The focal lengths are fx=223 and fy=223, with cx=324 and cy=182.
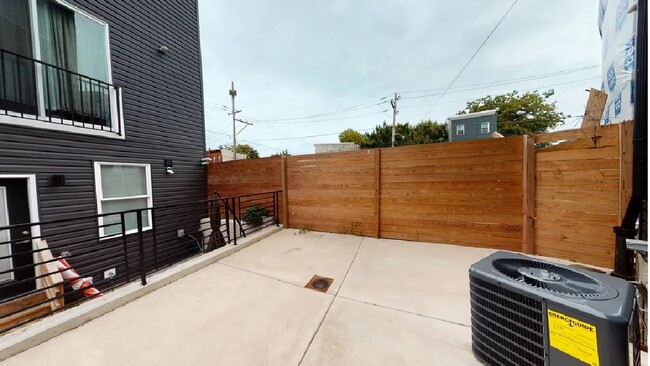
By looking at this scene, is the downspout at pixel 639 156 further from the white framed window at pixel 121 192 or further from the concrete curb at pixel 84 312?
the white framed window at pixel 121 192

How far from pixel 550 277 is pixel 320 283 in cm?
197

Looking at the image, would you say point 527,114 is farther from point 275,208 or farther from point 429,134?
point 275,208

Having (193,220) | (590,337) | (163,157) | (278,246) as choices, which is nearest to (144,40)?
(163,157)

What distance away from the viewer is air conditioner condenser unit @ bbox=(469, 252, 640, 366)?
88 centimetres

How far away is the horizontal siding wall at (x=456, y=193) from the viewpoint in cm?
324

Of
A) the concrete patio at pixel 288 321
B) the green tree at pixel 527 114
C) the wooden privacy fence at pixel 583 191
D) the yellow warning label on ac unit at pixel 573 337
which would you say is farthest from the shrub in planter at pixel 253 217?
the green tree at pixel 527 114

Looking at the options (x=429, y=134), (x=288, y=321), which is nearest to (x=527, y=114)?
(x=429, y=134)

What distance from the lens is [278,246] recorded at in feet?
12.6

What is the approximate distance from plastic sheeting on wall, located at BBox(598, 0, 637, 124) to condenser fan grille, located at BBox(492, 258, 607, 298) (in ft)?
9.02

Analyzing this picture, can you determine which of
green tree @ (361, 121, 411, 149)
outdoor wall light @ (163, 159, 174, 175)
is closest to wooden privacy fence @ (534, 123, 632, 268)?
outdoor wall light @ (163, 159, 174, 175)

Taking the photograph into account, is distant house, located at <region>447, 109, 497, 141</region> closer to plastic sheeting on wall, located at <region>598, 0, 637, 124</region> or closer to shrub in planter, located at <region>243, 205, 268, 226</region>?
plastic sheeting on wall, located at <region>598, 0, 637, 124</region>

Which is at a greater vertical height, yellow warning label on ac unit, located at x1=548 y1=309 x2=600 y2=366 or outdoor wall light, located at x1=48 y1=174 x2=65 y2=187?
outdoor wall light, located at x1=48 y1=174 x2=65 y2=187

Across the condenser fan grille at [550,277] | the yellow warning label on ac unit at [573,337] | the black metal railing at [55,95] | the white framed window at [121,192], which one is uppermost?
the black metal railing at [55,95]

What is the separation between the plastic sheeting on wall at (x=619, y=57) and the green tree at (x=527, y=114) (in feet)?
54.0
